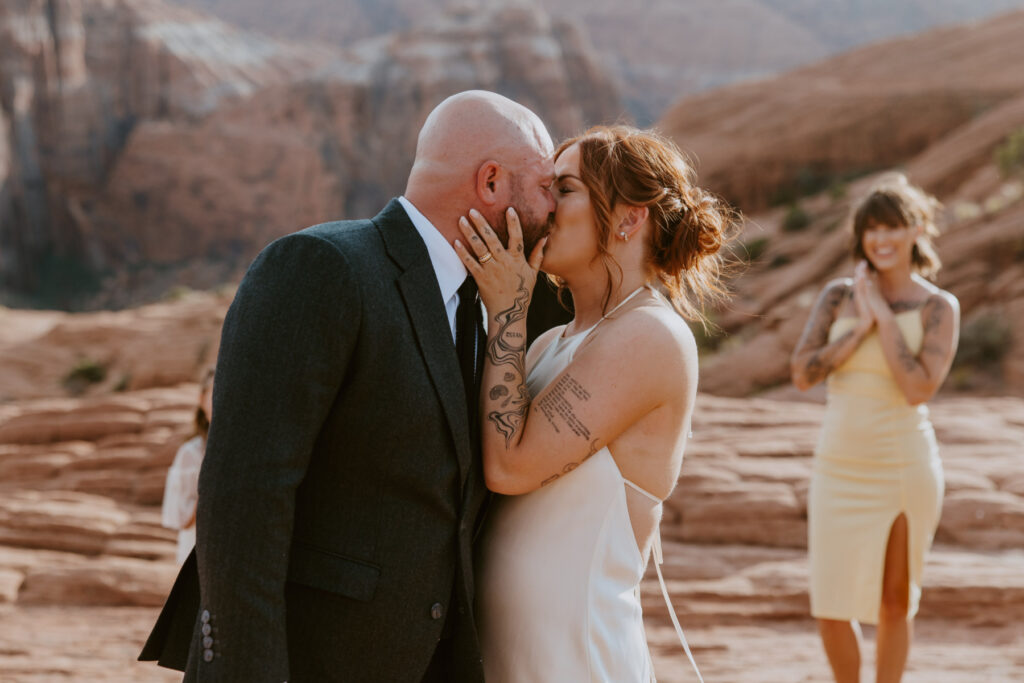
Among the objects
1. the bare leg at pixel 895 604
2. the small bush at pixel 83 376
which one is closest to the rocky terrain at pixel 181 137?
the small bush at pixel 83 376

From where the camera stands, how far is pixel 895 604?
13.9 ft

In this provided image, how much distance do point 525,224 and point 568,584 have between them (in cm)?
86

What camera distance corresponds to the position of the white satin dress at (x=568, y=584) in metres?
2.12

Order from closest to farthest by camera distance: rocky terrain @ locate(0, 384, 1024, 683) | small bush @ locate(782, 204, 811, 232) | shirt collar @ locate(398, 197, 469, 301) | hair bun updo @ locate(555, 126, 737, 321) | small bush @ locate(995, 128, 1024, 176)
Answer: shirt collar @ locate(398, 197, 469, 301) → hair bun updo @ locate(555, 126, 737, 321) → rocky terrain @ locate(0, 384, 1024, 683) → small bush @ locate(995, 128, 1024, 176) → small bush @ locate(782, 204, 811, 232)

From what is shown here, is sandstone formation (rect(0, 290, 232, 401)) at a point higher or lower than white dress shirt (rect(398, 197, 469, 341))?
lower

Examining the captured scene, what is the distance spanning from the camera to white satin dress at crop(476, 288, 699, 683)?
212 cm

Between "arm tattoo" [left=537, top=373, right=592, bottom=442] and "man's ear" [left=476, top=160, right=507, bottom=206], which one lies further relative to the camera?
"arm tattoo" [left=537, top=373, right=592, bottom=442]

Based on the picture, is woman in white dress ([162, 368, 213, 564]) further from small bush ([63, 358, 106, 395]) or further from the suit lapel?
small bush ([63, 358, 106, 395])

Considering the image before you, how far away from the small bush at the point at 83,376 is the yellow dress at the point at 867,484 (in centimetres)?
1732

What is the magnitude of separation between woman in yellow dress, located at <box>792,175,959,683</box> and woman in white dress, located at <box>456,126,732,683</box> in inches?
92.1

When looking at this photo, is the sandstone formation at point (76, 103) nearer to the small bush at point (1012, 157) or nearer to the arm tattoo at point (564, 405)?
the small bush at point (1012, 157)

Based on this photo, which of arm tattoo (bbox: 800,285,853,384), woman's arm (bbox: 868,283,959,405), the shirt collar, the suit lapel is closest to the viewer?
the suit lapel

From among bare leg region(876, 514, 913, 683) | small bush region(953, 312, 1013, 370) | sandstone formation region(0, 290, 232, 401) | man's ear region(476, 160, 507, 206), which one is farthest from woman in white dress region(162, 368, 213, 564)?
small bush region(953, 312, 1013, 370)

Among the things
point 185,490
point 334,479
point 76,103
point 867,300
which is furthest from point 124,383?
point 76,103
